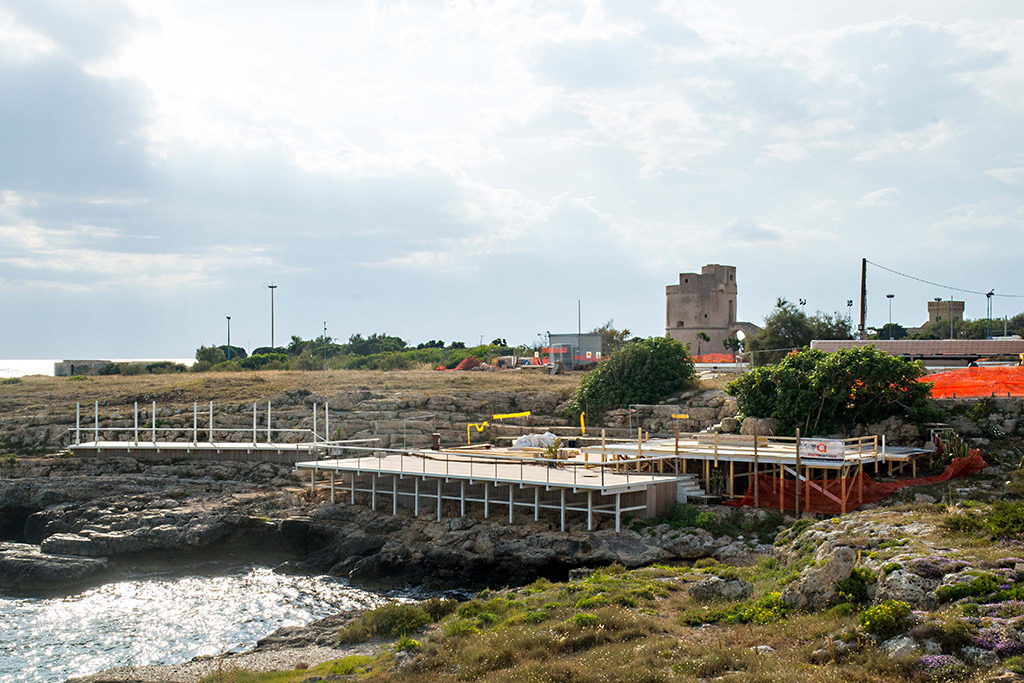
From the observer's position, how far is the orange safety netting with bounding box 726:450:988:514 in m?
22.1

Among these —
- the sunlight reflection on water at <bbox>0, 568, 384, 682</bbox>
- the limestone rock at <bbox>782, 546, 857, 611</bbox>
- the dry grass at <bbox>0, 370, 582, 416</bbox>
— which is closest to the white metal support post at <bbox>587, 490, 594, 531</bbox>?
the sunlight reflection on water at <bbox>0, 568, 384, 682</bbox>

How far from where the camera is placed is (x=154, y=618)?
20.1 meters

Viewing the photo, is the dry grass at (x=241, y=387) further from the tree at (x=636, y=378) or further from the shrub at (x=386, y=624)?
the shrub at (x=386, y=624)

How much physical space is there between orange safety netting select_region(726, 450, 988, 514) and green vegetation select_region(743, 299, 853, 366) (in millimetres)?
28276

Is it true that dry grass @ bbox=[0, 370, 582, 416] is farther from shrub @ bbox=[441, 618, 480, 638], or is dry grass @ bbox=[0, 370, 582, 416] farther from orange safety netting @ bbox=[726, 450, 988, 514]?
shrub @ bbox=[441, 618, 480, 638]

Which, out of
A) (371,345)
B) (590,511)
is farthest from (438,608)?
(371,345)

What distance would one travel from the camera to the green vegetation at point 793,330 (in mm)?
52656

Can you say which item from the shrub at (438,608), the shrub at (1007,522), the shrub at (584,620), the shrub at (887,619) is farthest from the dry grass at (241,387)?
the shrub at (887,619)

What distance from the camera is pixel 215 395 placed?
146 feet

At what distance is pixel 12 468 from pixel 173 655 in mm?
19943

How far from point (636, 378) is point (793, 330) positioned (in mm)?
19187

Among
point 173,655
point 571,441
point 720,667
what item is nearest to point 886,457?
point 571,441

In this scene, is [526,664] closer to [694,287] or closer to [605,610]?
[605,610]

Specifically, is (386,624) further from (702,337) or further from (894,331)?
(894,331)
